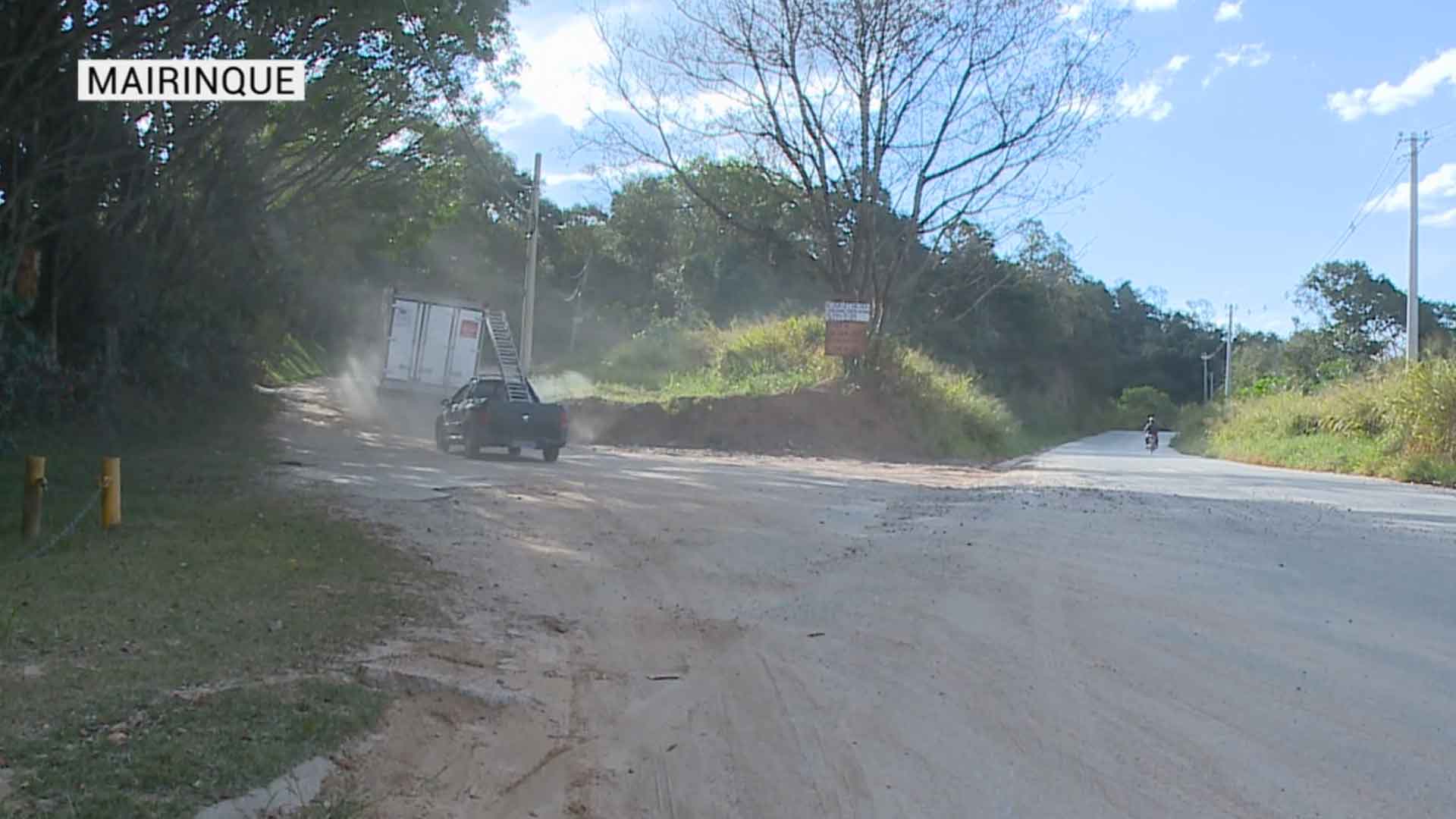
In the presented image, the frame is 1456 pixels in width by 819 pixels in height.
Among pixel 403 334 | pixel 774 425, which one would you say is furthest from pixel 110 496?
pixel 774 425

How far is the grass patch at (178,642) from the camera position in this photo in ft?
15.4

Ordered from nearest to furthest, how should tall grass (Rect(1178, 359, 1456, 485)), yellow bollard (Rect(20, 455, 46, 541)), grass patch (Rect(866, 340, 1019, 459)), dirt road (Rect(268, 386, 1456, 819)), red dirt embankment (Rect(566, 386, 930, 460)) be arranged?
dirt road (Rect(268, 386, 1456, 819)), yellow bollard (Rect(20, 455, 46, 541)), tall grass (Rect(1178, 359, 1456, 485)), red dirt embankment (Rect(566, 386, 930, 460)), grass patch (Rect(866, 340, 1019, 459))

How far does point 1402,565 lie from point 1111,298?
298 feet

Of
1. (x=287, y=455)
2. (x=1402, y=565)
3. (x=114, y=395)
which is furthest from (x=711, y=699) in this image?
(x=114, y=395)

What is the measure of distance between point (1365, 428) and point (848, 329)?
544 inches

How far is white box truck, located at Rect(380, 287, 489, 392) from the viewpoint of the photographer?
31.1m

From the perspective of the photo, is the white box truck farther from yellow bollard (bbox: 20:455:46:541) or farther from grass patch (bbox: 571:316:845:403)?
yellow bollard (bbox: 20:455:46:541)

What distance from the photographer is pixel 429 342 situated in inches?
1231

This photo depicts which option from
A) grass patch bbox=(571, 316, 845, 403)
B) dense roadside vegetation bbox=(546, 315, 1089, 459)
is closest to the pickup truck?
dense roadside vegetation bbox=(546, 315, 1089, 459)

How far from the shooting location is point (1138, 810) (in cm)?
491

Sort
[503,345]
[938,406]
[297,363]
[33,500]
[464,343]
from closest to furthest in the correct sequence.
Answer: [33,500] → [464,343] → [503,345] → [938,406] → [297,363]

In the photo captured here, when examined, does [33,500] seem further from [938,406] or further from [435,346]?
[938,406]

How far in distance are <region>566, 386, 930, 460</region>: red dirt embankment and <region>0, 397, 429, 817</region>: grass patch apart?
59.6ft

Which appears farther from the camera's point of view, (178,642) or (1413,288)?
(1413,288)
